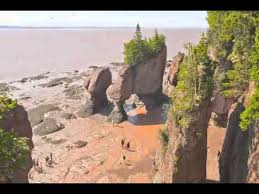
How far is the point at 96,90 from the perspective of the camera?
4662cm

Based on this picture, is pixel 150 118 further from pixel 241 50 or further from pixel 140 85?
pixel 241 50

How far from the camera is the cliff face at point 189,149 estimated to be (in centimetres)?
2097

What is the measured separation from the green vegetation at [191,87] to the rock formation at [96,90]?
23.8 m

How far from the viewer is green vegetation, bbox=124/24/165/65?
46125 mm

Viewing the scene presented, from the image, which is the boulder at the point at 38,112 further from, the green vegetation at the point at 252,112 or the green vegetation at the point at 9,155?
the green vegetation at the point at 252,112

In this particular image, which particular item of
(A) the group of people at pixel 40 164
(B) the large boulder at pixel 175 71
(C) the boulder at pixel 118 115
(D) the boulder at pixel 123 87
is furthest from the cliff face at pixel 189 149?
(D) the boulder at pixel 123 87

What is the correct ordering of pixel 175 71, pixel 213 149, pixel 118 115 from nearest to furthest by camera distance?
pixel 213 149 < pixel 175 71 < pixel 118 115

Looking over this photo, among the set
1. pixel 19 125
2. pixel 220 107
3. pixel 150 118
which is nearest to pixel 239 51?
pixel 220 107

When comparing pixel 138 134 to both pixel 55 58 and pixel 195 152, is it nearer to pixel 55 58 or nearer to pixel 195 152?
pixel 195 152

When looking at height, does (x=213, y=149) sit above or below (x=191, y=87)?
below

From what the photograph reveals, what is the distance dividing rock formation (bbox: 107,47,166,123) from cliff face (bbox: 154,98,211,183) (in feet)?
71.2

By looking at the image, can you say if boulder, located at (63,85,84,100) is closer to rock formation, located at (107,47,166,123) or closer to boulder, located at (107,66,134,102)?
rock formation, located at (107,47,166,123)

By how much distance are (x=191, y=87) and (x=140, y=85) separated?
81.7ft
